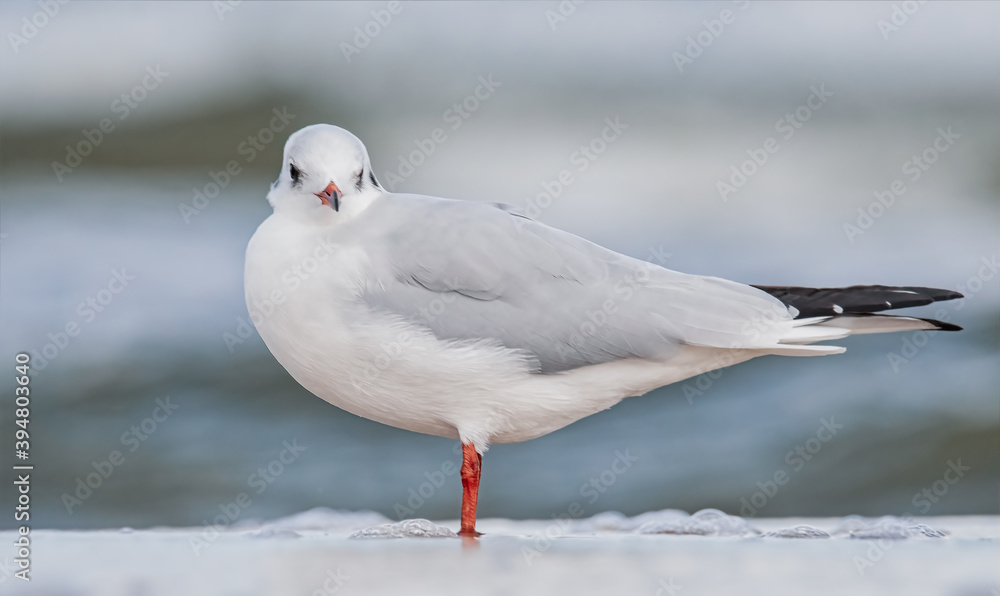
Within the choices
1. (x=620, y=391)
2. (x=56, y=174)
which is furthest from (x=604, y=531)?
(x=56, y=174)

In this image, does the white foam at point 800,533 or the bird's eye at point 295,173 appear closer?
the bird's eye at point 295,173

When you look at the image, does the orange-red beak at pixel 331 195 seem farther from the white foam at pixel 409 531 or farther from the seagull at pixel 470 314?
the white foam at pixel 409 531

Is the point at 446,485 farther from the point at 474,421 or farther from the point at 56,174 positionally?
the point at 56,174

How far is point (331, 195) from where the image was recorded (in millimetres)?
2811

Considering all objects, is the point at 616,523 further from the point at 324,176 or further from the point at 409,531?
the point at 324,176

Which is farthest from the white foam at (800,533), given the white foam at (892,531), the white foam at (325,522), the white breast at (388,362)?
the white foam at (325,522)

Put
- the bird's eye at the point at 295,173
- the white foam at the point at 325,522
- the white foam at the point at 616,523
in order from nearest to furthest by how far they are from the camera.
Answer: the bird's eye at the point at 295,173
the white foam at the point at 616,523
the white foam at the point at 325,522

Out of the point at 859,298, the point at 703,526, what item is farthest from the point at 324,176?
the point at 703,526

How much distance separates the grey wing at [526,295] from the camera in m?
2.88

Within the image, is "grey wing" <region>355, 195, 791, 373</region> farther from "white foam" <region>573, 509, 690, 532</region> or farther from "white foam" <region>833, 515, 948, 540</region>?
"white foam" <region>573, 509, 690, 532</region>

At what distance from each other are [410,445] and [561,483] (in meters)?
Result: 1.01

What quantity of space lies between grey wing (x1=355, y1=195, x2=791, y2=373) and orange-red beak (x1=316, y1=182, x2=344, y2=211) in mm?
155

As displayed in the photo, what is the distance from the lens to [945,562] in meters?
2.51

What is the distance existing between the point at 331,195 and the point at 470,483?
2.99 ft
